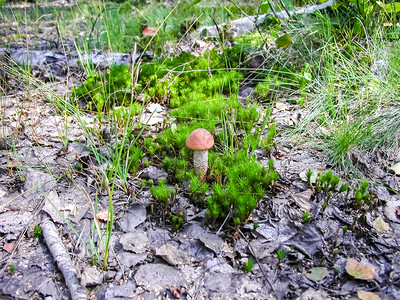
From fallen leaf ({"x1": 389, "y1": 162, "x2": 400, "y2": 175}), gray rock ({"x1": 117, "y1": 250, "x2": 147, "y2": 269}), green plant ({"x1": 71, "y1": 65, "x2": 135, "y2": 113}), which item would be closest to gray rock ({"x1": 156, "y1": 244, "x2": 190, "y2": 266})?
gray rock ({"x1": 117, "y1": 250, "x2": 147, "y2": 269})

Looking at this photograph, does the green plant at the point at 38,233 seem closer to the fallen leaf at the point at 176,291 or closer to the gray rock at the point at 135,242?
the gray rock at the point at 135,242

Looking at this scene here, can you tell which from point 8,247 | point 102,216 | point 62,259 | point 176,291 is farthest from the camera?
point 102,216

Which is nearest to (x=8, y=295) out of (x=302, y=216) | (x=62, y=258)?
(x=62, y=258)

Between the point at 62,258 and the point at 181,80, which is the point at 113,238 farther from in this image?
the point at 181,80

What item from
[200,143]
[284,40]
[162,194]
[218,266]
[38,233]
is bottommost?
[218,266]

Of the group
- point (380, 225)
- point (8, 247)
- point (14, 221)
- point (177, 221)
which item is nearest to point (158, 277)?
point (177, 221)

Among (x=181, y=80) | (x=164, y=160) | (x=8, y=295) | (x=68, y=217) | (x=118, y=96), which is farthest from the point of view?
(x=181, y=80)

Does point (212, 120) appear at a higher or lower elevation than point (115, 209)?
higher

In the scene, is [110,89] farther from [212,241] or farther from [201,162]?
[212,241]
